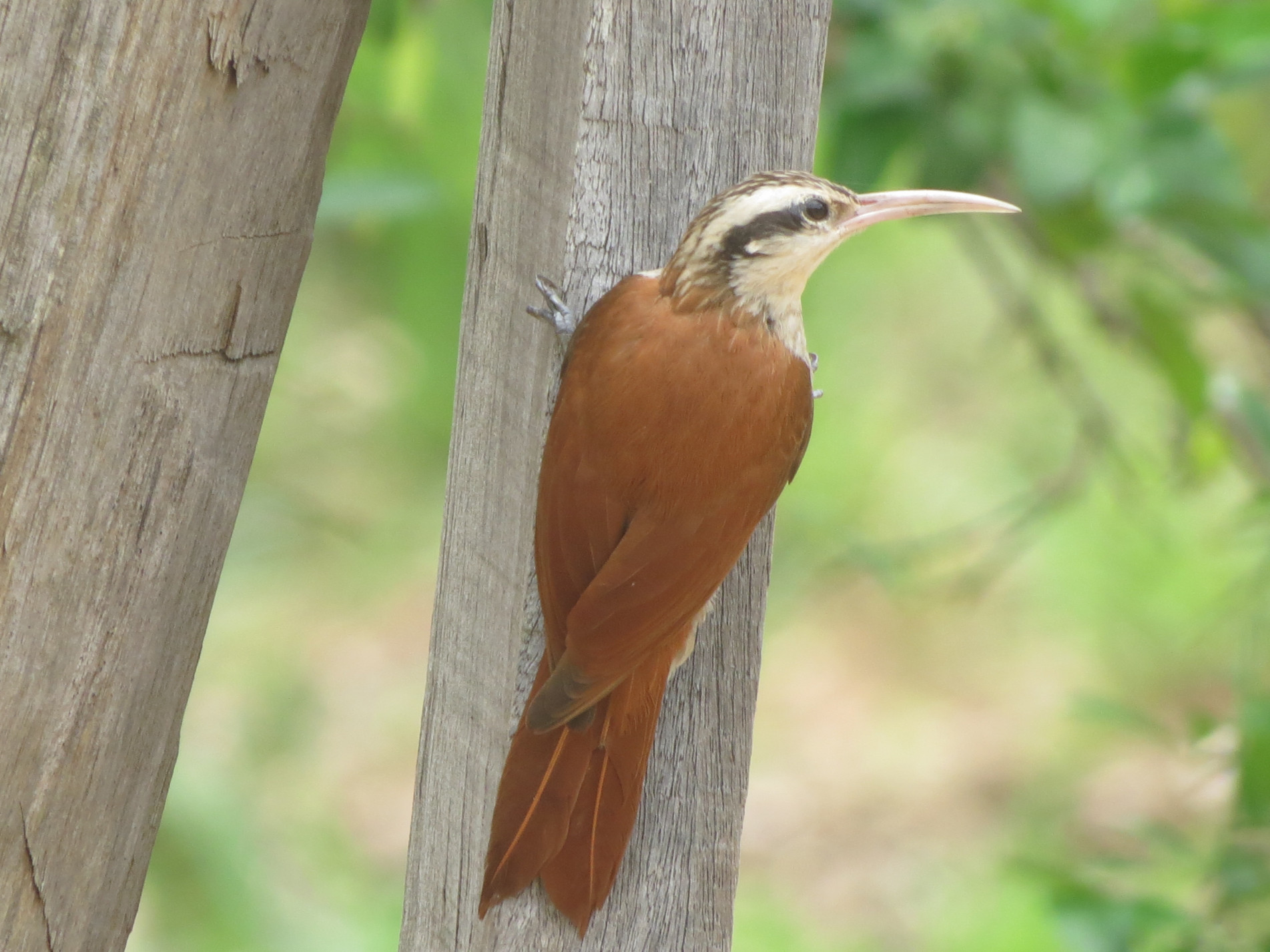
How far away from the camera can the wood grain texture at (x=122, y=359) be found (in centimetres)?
130

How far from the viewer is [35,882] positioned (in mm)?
1413

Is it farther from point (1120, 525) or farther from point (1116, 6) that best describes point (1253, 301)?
point (1120, 525)

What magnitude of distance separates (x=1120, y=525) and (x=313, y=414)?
3.40 m

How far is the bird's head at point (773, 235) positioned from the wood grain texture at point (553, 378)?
5cm

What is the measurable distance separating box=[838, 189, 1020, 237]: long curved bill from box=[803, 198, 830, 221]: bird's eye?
60mm

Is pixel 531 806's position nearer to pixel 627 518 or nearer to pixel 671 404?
pixel 627 518

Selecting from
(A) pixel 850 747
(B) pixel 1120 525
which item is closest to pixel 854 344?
(B) pixel 1120 525

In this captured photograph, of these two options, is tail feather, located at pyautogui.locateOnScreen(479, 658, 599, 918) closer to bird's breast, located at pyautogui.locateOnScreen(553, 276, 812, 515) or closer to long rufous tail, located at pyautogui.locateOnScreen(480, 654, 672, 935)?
long rufous tail, located at pyautogui.locateOnScreen(480, 654, 672, 935)

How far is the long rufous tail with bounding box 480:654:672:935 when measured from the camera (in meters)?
1.41

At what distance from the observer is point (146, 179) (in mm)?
1330

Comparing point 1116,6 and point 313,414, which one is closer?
point 1116,6

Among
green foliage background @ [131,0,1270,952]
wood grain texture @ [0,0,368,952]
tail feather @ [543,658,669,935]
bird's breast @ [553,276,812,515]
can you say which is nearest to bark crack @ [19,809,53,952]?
wood grain texture @ [0,0,368,952]

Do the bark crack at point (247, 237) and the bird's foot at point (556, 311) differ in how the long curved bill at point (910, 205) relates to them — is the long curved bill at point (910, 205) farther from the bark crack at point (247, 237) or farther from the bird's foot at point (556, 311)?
the bark crack at point (247, 237)

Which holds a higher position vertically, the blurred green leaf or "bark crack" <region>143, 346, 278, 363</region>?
the blurred green leaf
